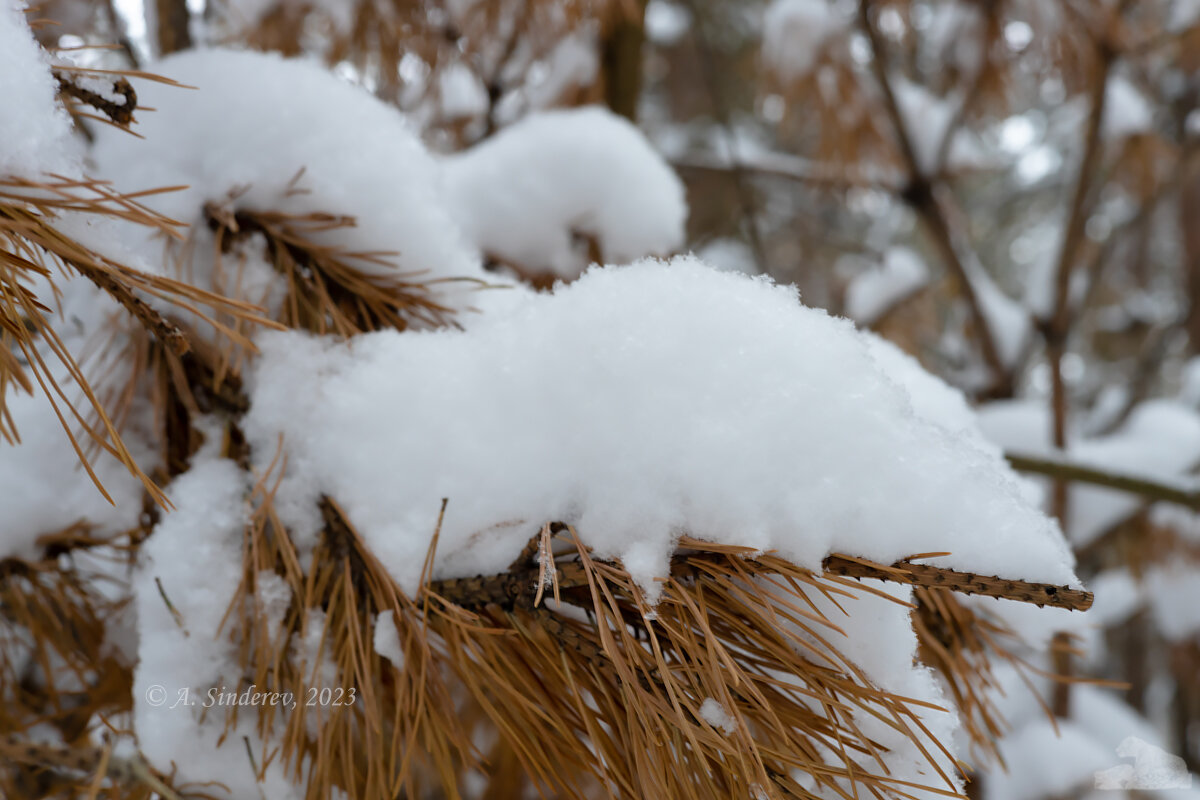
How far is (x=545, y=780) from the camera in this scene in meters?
0.38

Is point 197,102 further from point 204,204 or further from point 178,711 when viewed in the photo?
point 178,711

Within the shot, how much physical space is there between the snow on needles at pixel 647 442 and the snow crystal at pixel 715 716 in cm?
6

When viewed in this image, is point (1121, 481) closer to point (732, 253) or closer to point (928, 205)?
point (928, 205)

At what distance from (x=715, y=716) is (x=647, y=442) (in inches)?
5.0

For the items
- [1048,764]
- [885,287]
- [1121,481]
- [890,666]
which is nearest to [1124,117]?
[885,287]

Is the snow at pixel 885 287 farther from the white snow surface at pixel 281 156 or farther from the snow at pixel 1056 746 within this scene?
the white snow surface at pixel 281 156

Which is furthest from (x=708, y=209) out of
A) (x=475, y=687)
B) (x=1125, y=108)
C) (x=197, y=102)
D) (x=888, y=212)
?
(x=475, y=687)

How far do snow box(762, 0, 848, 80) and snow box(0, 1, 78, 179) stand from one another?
1.38 meters

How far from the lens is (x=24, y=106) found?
290 millimetres

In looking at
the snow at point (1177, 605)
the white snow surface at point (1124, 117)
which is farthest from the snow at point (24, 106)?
the snow at point (1177, 605)

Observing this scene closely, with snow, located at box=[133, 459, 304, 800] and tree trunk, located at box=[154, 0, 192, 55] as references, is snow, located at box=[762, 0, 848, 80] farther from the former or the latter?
snow, located at box=[133, 459, 304, 800]

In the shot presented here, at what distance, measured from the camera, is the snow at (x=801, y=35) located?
4.71 ft

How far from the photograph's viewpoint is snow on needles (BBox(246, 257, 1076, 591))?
1.03 feet

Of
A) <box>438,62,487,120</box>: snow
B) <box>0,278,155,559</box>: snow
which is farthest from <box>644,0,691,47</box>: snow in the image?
<box>0,278,155,559</box>: snow
